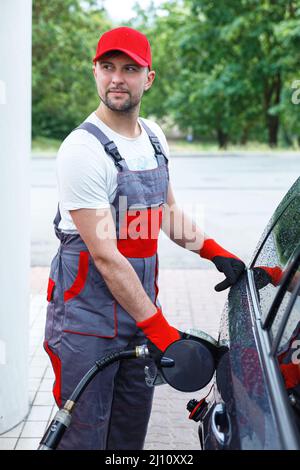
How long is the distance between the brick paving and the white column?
17 centimetres

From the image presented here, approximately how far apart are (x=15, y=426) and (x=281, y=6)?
2814cm

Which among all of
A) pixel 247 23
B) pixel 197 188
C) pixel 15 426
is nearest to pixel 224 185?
pixel 197 188

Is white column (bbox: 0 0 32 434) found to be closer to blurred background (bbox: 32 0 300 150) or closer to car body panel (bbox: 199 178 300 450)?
car body panel (bbox: 199 178 300 450)

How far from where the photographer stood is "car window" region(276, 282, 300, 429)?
1.96 meters

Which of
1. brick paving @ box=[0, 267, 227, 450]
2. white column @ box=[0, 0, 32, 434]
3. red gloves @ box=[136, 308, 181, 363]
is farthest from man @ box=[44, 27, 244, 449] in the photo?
brick paving @ box=[0, 267, 227, 450]

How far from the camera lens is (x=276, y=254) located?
2477 millimetres

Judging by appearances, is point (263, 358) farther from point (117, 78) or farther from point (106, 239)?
point (117, 78)

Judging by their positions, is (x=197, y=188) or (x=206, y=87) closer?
(x=197, y=188)

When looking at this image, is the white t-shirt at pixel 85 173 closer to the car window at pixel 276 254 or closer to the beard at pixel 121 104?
the beard at pixel 121 104

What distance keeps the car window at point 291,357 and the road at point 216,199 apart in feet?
20.4

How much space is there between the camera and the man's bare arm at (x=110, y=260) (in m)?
2.30

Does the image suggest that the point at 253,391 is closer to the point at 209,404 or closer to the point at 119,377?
the point at 209,404
